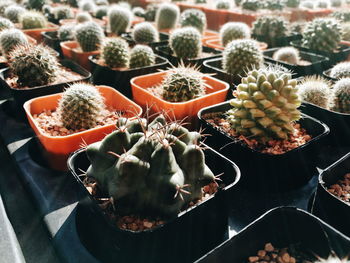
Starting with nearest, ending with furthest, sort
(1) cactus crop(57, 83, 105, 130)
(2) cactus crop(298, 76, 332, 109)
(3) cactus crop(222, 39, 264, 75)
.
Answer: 1. (1) cactus crop(57, 83, 105, 130)
2. (2) cactus crop(298, 76, 332, 109)
3. (3) cactus crop(222, 39, 264, 75)

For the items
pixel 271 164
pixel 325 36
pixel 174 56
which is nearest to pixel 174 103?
pixel 271 164

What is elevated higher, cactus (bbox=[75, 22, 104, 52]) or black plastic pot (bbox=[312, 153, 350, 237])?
cactus (bbox=[75, 22, 104, 52])

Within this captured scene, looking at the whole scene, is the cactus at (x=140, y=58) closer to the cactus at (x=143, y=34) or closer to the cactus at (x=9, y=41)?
the cactus at (x=143, y=34)

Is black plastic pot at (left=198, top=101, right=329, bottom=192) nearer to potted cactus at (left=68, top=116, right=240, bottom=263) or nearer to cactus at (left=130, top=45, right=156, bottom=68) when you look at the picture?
potted cactus at (left=68, top=116, right=240, bottom=263)

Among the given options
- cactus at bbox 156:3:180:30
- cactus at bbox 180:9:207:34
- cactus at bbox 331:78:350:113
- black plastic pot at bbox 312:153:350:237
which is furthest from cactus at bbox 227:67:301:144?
cactus at bbox 156:3:180:30

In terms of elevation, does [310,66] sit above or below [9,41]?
below

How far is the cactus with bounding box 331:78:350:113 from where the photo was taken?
1461 millimetres

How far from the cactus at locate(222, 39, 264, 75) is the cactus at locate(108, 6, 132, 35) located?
1.41 metres

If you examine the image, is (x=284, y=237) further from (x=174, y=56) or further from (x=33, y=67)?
(x=174, y=56)

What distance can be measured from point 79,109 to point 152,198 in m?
0.69

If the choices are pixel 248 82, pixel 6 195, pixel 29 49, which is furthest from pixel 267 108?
pixel 29 49

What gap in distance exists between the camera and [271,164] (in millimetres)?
1108

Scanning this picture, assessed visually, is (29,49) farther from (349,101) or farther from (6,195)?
(349,101)

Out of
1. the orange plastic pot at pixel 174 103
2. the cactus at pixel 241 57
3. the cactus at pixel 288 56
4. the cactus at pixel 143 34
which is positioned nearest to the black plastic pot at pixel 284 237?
the orange plastic pot at pixel 174 103
